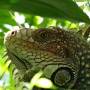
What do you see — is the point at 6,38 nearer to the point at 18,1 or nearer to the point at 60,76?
the point at 60,76

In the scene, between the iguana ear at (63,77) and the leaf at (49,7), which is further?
the iguana ear at (63,77)

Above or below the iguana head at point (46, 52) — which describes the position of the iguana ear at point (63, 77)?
below

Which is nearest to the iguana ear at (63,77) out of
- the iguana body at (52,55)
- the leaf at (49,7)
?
the iguana body at (52,55)

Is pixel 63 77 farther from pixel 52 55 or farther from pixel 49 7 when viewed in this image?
pixel 49 7

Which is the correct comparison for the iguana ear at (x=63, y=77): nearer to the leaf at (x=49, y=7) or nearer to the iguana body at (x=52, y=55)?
the iguana body at (x=52, y=55)

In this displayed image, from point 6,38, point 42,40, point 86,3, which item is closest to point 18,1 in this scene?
point 6,38

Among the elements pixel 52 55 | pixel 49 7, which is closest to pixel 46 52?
pixel 52 55

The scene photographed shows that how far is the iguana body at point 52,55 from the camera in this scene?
1.80 meters

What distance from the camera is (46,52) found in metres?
1.93

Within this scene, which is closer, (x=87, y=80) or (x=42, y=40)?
(x=87, y=80)

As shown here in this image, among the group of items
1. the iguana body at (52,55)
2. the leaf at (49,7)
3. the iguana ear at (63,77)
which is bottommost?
the leaf at (49,7)

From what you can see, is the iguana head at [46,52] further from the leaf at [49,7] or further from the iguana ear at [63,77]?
the leaf at [49,7]

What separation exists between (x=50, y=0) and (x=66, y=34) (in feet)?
4.76

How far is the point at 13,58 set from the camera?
6.17ft
